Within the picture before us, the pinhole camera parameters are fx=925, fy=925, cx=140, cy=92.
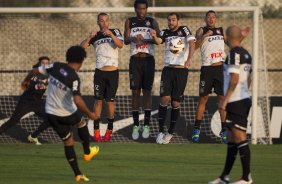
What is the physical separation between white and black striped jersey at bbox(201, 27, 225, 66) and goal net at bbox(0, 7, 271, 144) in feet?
3.72

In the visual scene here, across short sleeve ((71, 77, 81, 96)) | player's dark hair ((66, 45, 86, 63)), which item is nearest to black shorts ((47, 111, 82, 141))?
short sleeve ((71, 77, 81, 96))

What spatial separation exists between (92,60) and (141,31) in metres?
10.6

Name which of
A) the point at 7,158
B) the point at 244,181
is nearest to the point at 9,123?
the point at 7,158

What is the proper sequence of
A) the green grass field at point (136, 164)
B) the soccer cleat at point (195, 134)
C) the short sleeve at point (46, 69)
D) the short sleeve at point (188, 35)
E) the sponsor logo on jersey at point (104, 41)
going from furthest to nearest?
the sponsor logo on jersey at point (104, 41)
the soccer cleat at point (195, 134)
the short sleeve at point (188, 35)
the green grass field at point (136, 164)
the short sleeve at point (46, 69)

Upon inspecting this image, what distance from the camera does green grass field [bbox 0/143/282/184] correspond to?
12.6 meters

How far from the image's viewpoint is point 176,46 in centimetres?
1808

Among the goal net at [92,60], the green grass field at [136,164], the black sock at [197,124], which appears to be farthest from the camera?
the goal net at [92,60]

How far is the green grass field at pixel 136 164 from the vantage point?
1263cm

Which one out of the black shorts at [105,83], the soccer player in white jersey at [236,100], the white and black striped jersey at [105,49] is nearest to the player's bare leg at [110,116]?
the black shorts at [105,83]

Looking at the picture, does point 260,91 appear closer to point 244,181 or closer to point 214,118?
point 214,118

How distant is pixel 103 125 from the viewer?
19.6 metres

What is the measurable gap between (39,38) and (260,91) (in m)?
8.15

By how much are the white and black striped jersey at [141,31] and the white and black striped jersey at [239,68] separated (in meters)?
6.11

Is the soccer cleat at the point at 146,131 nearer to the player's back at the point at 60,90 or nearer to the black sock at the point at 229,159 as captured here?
the player's back at the point at 60,90
